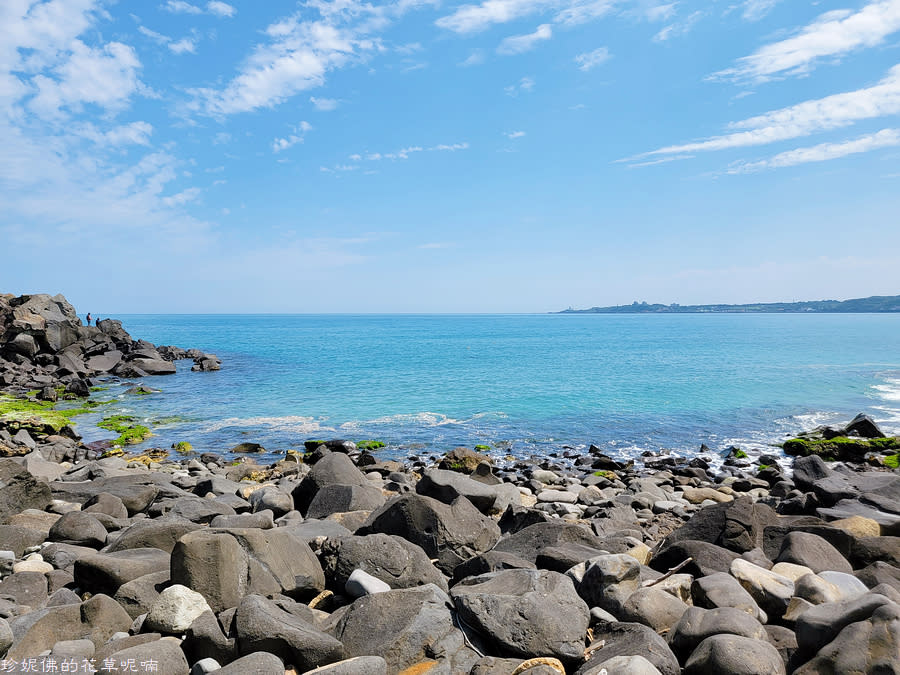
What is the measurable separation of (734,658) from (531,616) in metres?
1.59

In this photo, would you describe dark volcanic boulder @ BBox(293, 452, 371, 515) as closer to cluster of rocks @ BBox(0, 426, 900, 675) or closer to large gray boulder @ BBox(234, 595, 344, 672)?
cluster of rocks @ BBox(0, 426, 900, 675)

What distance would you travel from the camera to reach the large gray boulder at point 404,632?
474 centimetres

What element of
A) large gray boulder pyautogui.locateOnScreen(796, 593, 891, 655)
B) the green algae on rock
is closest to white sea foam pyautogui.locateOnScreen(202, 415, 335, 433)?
the green algae on rock

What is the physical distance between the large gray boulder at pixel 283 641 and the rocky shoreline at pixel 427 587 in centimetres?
1

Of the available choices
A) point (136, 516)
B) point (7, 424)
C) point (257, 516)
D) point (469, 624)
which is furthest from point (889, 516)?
point (7, 424)

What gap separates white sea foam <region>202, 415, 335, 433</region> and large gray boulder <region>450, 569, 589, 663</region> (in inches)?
802

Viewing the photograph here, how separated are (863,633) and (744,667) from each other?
91 centimetres

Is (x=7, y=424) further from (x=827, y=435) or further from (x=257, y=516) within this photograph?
(x=827, y=435)

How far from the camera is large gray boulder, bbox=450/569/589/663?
15.6ft

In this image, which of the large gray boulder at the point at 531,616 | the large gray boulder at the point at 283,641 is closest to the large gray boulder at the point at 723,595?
the large gray boulder at the point at 531,616

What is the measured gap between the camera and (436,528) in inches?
291

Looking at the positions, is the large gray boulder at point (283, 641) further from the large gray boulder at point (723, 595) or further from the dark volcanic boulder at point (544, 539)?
the large gray boulder at point (723, 595)

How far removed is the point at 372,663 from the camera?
441 centimetres

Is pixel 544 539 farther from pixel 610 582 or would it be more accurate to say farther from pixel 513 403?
pixel 513 403
